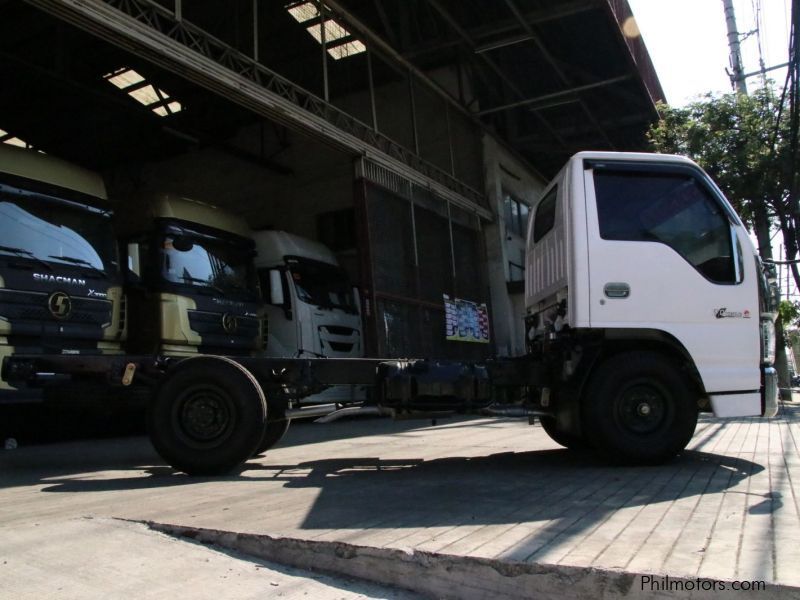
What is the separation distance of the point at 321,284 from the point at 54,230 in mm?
5314

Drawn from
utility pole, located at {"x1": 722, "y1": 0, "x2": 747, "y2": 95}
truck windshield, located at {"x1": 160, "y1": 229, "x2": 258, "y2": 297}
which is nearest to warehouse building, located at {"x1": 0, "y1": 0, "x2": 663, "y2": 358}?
truck windshield, located at {"x1": 160, "y1": 229, "x2": 258, "y2": 297}

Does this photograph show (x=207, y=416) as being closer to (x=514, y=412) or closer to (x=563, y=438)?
(x=514, y=412)

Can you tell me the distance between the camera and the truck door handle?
5809mm

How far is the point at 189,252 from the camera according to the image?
9.91 m

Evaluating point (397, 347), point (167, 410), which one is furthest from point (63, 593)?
point (397, 347)

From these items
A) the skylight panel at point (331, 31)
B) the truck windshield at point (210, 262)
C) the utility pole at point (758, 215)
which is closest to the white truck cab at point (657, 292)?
the truck windshield at point (210, 262)

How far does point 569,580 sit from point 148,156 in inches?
794

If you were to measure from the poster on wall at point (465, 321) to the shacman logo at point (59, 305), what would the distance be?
901 cm

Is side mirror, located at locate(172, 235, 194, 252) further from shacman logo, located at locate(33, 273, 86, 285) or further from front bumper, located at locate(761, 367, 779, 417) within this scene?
front bumper, located at locate(761, 367, 779, 417)

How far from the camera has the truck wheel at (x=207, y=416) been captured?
5781 millimetres

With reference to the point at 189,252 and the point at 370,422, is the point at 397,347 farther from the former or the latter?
the point at 189,252

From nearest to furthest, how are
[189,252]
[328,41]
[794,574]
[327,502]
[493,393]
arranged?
1. [794,574]
2. [327,502]
3. [493,393]
4. [189,252]
5. [328,41]

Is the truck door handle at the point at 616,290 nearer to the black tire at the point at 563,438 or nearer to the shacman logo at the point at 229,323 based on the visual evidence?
the black tire at the point at 563,438

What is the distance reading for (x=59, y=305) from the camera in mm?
7676
